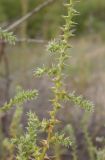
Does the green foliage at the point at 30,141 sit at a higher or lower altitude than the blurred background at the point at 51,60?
lower

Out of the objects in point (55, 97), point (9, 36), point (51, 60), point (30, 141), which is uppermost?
point (51, 60)

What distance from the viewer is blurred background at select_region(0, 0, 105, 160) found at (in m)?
3.80

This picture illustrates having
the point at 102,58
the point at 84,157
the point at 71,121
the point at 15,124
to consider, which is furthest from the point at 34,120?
the point at 102,58

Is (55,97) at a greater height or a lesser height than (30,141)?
greater

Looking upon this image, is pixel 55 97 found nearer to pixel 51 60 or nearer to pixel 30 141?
pixel 30 141

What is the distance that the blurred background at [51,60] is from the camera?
3.80 meters

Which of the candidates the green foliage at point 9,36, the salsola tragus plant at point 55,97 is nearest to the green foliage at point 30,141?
the salsola tragus plant at point 55,97

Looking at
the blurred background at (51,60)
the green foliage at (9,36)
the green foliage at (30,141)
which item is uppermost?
the blurred background at (51,60)

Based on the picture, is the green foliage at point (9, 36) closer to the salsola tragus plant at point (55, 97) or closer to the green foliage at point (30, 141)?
the salsola tragus plant at point (55, 97)

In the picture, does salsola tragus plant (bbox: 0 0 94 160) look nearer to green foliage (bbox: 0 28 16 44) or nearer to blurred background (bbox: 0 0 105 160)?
green foliage (bbox: 0 28 16 44)

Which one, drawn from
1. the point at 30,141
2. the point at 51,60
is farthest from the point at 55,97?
the point at 51,60

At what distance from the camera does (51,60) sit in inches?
197

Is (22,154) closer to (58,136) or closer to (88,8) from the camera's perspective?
(58,136)

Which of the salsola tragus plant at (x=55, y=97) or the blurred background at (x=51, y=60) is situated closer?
the salsola tragus plant at (x=55, y=97)
